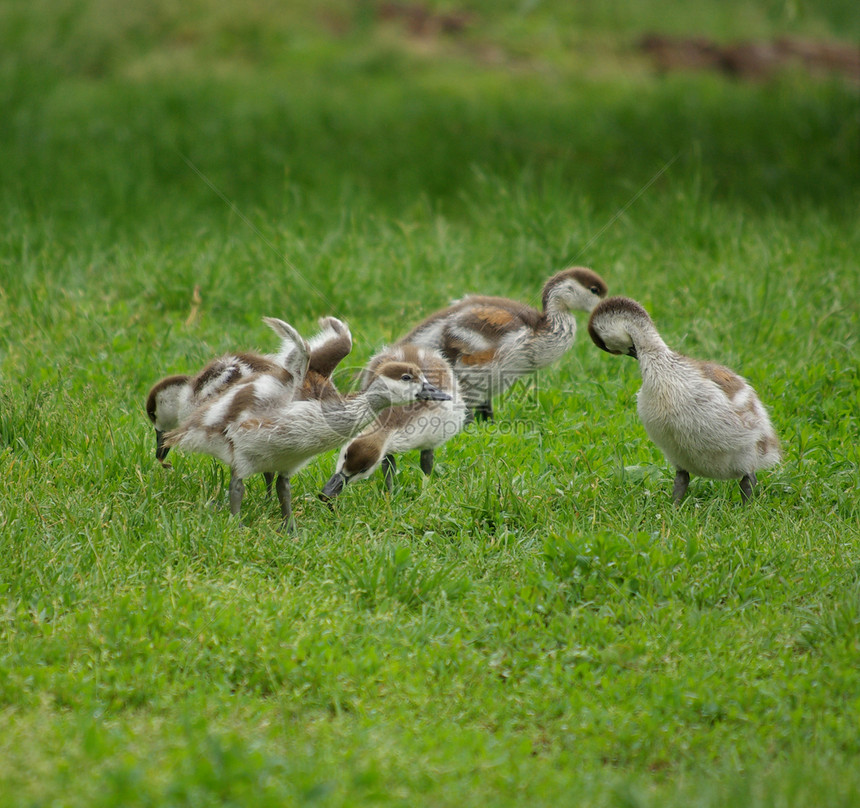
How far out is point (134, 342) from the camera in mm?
7000

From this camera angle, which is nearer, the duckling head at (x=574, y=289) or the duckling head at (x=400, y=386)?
the duckling head at (x=400, y=386)

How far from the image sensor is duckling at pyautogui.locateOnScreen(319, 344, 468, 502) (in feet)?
16.8

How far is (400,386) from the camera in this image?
5.07m

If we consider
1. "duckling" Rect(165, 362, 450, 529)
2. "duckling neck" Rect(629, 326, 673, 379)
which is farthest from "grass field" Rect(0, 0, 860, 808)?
"duckling neck" Rect(629, 326, 673, 379)

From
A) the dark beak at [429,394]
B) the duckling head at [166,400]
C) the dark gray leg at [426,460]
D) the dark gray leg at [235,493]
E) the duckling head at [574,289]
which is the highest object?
the duckling head at [574,289]

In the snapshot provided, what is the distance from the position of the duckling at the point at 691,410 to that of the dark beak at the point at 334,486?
1514mm

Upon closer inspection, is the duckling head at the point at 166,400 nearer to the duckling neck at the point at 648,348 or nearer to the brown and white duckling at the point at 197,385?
the brown and white duckling at the point at 197,385

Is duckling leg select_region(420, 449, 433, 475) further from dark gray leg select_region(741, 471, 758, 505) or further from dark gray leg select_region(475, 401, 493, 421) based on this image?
dark gray leg select_region(741, 471, 758, 505)

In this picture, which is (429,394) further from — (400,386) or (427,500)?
(427,500)

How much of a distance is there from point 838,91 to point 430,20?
6939 millimetres

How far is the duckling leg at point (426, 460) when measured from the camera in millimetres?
5605

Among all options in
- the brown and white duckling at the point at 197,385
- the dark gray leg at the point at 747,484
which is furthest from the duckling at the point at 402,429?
the dark gray leg at the point at 747,484

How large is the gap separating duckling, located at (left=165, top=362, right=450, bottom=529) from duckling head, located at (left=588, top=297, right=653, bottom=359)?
1047 millimetres

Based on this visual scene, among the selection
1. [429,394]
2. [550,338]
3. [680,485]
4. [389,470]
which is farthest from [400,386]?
[550,338]
